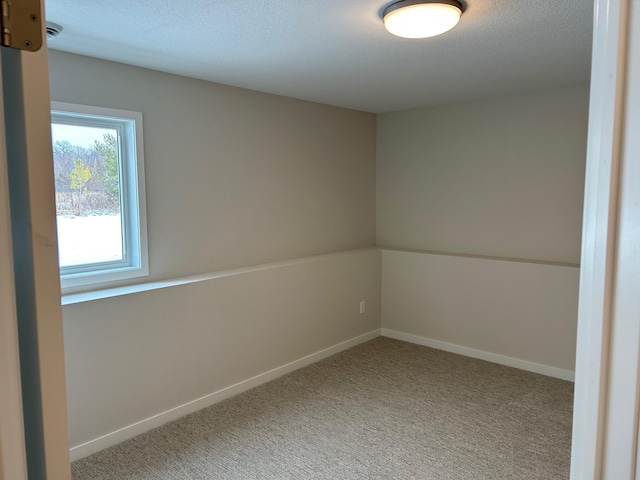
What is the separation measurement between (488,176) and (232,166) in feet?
7.61

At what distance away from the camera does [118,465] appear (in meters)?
2.58

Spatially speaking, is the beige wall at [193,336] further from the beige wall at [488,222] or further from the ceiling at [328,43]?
the ceiling at [328,43]

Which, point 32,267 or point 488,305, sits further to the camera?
point 488,305

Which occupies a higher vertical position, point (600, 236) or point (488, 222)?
point (600, 236)

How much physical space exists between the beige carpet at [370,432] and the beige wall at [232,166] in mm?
1104

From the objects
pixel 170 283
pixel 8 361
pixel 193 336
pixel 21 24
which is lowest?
pixel 193 336

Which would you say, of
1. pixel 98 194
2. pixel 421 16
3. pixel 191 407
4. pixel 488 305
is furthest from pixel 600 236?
pixel 488 305

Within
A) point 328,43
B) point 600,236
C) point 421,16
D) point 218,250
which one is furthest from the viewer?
point 218,250

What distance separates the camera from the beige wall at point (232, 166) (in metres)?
3.03

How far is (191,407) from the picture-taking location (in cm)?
320

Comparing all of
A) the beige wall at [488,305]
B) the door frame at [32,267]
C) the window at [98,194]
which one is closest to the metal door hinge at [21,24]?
the door frame at [32,267]

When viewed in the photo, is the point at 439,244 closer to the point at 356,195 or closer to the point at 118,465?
the point at 356,195

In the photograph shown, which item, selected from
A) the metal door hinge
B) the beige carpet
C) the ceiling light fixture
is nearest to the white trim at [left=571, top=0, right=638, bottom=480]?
the metal door hinge

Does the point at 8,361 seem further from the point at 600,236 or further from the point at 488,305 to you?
the point at 488,305
